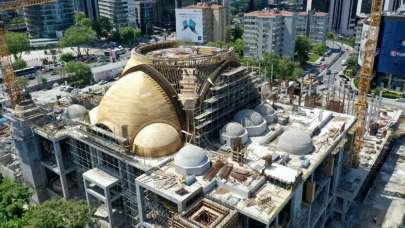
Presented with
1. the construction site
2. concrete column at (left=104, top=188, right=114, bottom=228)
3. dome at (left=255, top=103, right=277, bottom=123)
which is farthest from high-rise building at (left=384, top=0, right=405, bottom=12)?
concrete column at (left=104, top=188, right=114, bottom=228)

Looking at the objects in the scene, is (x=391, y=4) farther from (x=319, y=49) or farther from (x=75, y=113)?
(x=75, y=113)

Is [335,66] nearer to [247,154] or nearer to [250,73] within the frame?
[250,73]

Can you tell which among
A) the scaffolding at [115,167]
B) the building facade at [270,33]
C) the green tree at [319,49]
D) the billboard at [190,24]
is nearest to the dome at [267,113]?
the scaffolding at [115,167]

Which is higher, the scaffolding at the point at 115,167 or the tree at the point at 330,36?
the tree at the point at 330,36

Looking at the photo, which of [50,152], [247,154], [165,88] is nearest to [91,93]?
[50,152]

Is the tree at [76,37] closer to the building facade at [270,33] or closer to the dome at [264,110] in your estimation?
the building facade at [270,33]

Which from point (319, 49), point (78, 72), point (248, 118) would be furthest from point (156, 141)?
point (319, 49)
